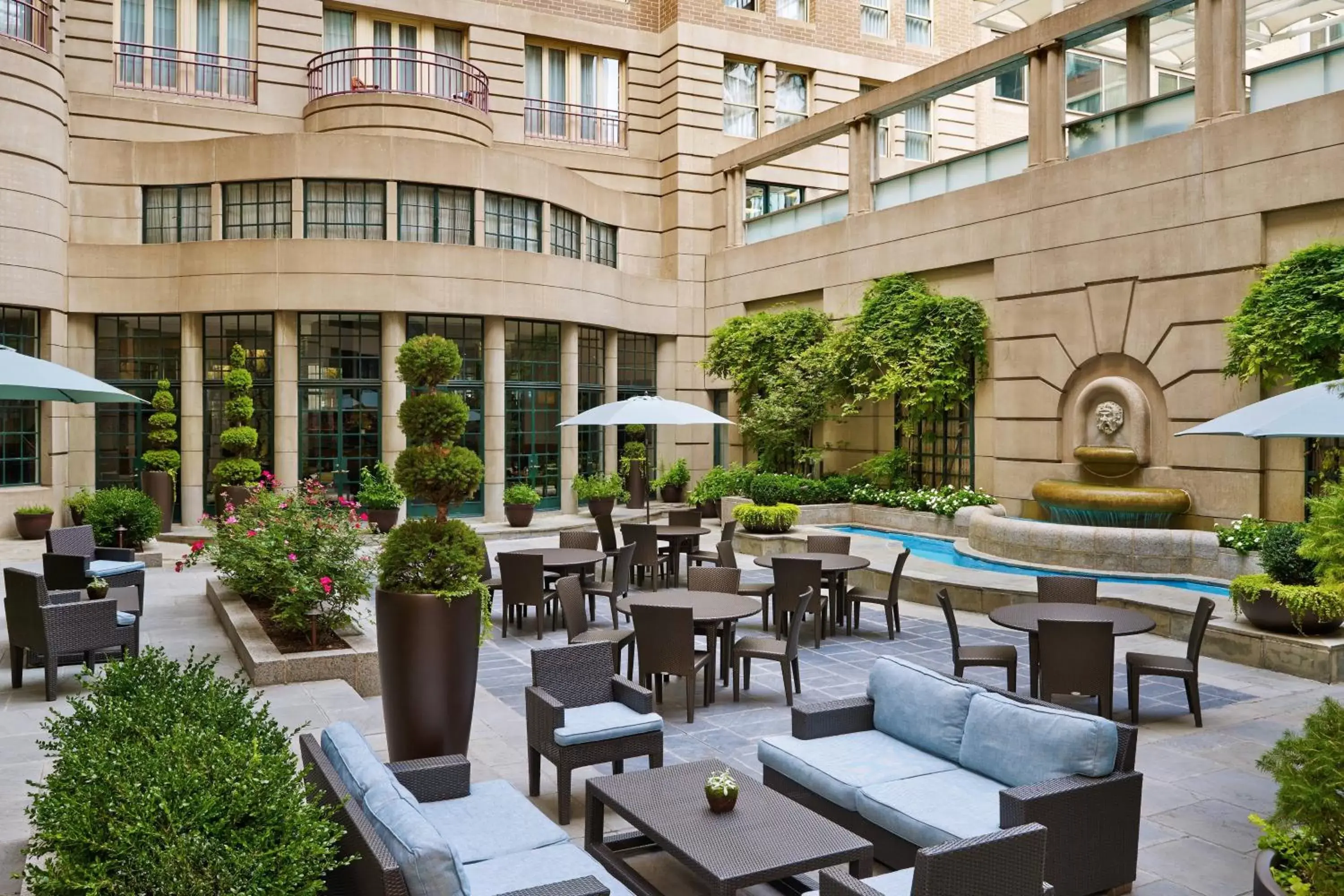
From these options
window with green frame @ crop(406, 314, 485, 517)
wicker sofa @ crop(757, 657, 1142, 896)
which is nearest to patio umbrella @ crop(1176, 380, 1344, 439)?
wicker sofa @ crop(757, 657, 1142, 896)

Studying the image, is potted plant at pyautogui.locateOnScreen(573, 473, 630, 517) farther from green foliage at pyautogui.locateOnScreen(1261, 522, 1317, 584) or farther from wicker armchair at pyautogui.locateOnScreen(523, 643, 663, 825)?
wicker armchair at pyautogui.locateOnScreen(523, 643, 663, 825)

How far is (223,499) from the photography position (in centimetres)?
2008

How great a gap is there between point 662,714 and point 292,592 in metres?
3.82

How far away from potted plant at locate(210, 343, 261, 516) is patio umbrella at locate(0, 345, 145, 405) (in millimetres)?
10975

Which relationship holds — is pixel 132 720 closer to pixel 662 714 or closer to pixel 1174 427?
pixel 662 714

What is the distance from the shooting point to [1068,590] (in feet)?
31.7

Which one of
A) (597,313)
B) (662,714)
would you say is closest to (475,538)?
(662,714)

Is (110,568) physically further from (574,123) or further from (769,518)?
(574,123)

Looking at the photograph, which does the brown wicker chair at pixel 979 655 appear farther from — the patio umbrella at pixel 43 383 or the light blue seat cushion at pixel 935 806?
the patio umbrella at pixel 43 383

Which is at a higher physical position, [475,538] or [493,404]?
[493,404]

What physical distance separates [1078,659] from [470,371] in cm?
1747

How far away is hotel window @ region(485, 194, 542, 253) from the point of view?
23.2 m

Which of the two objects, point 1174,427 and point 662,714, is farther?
point 1174,427

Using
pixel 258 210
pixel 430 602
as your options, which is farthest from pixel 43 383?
pixel 258 210
